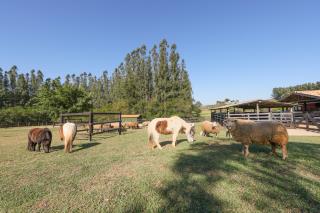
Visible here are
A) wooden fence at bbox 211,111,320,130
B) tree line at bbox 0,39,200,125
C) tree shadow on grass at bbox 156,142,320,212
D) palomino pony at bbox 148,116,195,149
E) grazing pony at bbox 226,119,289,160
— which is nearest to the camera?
tree shadow on grass at bbox 156,142,320,212

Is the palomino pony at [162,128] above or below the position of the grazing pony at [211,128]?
above

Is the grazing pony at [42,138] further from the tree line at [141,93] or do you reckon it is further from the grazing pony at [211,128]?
the tree line at [141,93]

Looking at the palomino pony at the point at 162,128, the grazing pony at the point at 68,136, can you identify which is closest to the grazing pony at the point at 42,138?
the grazing pony at the point at 68,136

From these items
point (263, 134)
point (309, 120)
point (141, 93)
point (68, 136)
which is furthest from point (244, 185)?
point (141, 93)

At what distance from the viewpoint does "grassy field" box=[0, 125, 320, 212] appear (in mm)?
3004

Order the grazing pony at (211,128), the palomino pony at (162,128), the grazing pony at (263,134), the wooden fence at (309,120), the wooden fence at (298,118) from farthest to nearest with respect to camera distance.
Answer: the wooden fence at (298,118) → the wooden fence at (309,120) → the grazing pony at (211,128) → the palomino pony at (162,128) → the grazing pony at (263,134)

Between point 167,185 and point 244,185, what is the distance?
1.60 meters

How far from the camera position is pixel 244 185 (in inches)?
145

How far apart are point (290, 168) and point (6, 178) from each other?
7.28 meters

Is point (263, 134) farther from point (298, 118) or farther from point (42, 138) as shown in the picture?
point (298, 118)

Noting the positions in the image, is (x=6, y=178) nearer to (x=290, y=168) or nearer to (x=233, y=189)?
(x=233, y=189)

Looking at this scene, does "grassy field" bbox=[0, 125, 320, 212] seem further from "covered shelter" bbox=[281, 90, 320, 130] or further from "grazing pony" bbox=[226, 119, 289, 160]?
"covered shelter" bbox=[281, 90, 320, 130]

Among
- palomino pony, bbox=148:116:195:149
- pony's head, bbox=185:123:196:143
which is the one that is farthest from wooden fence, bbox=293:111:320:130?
palomino pony, bbox=148:116:195:149

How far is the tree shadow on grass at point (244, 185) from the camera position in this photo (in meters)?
2.95
